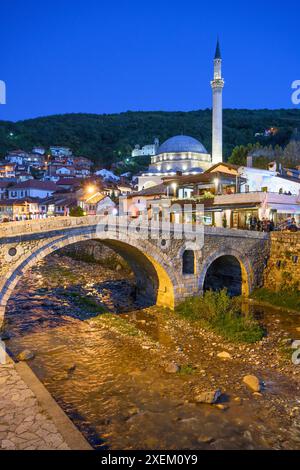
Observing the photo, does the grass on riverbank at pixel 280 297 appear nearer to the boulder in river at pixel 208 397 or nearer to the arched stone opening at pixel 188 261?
the arched stone opening at pixel 188 261

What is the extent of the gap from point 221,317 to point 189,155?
1374 inches

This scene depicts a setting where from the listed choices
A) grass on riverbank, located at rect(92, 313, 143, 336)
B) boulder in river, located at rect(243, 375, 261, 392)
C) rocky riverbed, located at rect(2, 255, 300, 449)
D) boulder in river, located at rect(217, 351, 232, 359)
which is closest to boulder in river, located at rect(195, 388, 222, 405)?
rocky riverbed, located at rect(2, 255, 300, 449)

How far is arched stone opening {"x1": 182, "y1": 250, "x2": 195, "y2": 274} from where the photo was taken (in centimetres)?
1639

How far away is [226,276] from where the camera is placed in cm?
1992

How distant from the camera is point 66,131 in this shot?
9425 centimetres

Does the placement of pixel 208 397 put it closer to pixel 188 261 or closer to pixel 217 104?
pixel 188 261

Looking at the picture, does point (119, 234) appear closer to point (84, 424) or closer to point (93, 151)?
point (84, 424)

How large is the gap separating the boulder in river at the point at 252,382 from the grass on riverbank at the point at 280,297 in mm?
7706

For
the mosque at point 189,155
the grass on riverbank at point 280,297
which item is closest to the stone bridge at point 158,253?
the grass on riverbank at point 280,297

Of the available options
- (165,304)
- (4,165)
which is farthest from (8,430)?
(4,165)

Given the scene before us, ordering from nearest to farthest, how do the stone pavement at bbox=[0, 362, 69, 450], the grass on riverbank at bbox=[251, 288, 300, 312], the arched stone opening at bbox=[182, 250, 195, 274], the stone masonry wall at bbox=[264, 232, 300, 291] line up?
the stone pavement at bbox=[0, 362, 69, 450], the grass on riverbank at bbox=[251, 288, 300, 312], the arched stone opening at bbox=[182, 250, 195, 274], the stone masonry wall at bbox=[264, 232, 300, 291]

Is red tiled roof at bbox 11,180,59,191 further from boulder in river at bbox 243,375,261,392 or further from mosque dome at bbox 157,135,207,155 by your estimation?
boulder in river at bbox 243,375,261,392

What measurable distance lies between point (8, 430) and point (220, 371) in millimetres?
5664

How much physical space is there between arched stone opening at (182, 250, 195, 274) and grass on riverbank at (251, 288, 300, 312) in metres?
3.93
